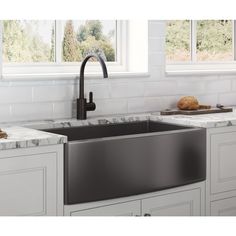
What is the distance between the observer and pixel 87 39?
3.04 meters

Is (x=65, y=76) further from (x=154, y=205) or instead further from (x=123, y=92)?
(x=154, y=205)

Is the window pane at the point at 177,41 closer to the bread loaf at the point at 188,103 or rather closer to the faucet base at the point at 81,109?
the bread loaf at the point at 188,103

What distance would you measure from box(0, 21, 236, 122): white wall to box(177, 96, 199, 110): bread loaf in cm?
14

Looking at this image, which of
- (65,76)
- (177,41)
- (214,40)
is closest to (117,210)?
(65,76)

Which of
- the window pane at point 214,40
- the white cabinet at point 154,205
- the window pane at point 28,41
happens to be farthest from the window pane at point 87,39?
the white cabinet at point 154,205

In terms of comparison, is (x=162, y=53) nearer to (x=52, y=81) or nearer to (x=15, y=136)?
(x=52, y=81)

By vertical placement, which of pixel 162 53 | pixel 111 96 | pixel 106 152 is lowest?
pixel 106 152

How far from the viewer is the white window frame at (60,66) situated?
8.80 ft

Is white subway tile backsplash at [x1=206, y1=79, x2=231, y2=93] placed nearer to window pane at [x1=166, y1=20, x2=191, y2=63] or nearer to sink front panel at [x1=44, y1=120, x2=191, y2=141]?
window pane at [x1=166, y1=20, x2=191, y2=63]

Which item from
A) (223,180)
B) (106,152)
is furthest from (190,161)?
(106,152)

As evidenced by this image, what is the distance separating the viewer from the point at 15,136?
1.99 metres

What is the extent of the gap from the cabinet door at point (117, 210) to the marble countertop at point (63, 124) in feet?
1.10
